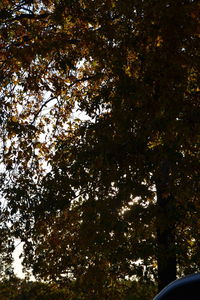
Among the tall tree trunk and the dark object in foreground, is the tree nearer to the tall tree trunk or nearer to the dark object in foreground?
the tall tree trunk

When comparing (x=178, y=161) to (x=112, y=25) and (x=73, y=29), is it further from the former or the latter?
(x=73, y=29)

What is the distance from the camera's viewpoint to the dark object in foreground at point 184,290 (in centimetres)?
420

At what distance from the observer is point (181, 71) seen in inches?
392

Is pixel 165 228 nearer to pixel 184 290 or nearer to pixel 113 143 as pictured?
pixel 113 143

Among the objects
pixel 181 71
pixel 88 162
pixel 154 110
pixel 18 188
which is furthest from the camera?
pixel 18 188

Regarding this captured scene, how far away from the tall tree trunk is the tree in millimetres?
36

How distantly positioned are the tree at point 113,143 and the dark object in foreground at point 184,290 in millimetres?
5743

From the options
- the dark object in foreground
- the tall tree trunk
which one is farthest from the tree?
the dark object in foreground

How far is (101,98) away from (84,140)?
6.50 ft

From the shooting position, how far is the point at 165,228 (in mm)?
13797

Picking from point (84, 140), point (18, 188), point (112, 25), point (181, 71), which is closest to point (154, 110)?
point (181, 71)

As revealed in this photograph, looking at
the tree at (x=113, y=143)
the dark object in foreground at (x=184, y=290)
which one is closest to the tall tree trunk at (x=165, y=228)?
the tree at (x=113, y=143)

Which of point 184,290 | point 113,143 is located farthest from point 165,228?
point 184,290

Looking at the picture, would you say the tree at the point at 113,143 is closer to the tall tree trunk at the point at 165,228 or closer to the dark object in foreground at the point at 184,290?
the tall tree trunk at the point at 165,228
